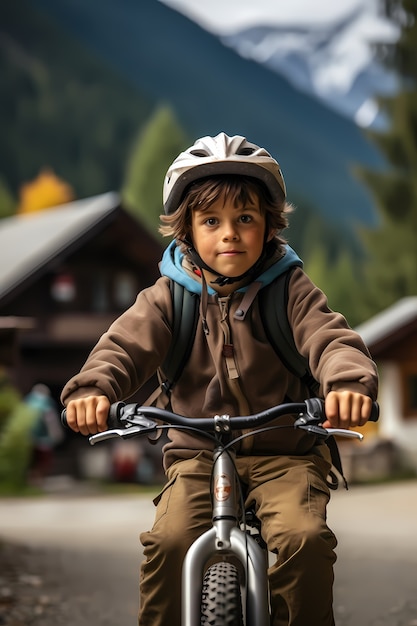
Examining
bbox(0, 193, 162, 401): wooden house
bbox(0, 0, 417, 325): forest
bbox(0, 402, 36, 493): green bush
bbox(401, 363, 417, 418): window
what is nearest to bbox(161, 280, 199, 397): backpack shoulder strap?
bbox(0, 0, 417, 325): forest

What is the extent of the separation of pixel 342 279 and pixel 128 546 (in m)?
30.7

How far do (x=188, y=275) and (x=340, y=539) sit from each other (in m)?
7.17

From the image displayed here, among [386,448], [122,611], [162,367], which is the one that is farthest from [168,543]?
[386,448]

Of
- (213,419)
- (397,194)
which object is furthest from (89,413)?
(397,194)

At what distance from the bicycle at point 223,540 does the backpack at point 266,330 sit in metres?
0.40

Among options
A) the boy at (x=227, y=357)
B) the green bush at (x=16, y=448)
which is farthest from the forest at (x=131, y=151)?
the green bush at (x=16, y=448)

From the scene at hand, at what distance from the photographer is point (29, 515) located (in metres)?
14.0

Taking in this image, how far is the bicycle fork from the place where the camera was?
7.93 ft

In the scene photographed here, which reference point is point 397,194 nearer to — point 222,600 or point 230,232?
point 230,232

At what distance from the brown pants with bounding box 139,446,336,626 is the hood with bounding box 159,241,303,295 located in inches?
20.4

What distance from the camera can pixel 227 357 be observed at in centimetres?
282

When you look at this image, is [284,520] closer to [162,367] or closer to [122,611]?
[162,367]

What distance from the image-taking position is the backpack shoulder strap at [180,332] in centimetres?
290

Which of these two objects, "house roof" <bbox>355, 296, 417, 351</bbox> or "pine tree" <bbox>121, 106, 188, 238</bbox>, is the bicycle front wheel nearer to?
"house roof" <bbox>355, 296, 417, 351</bbox>
